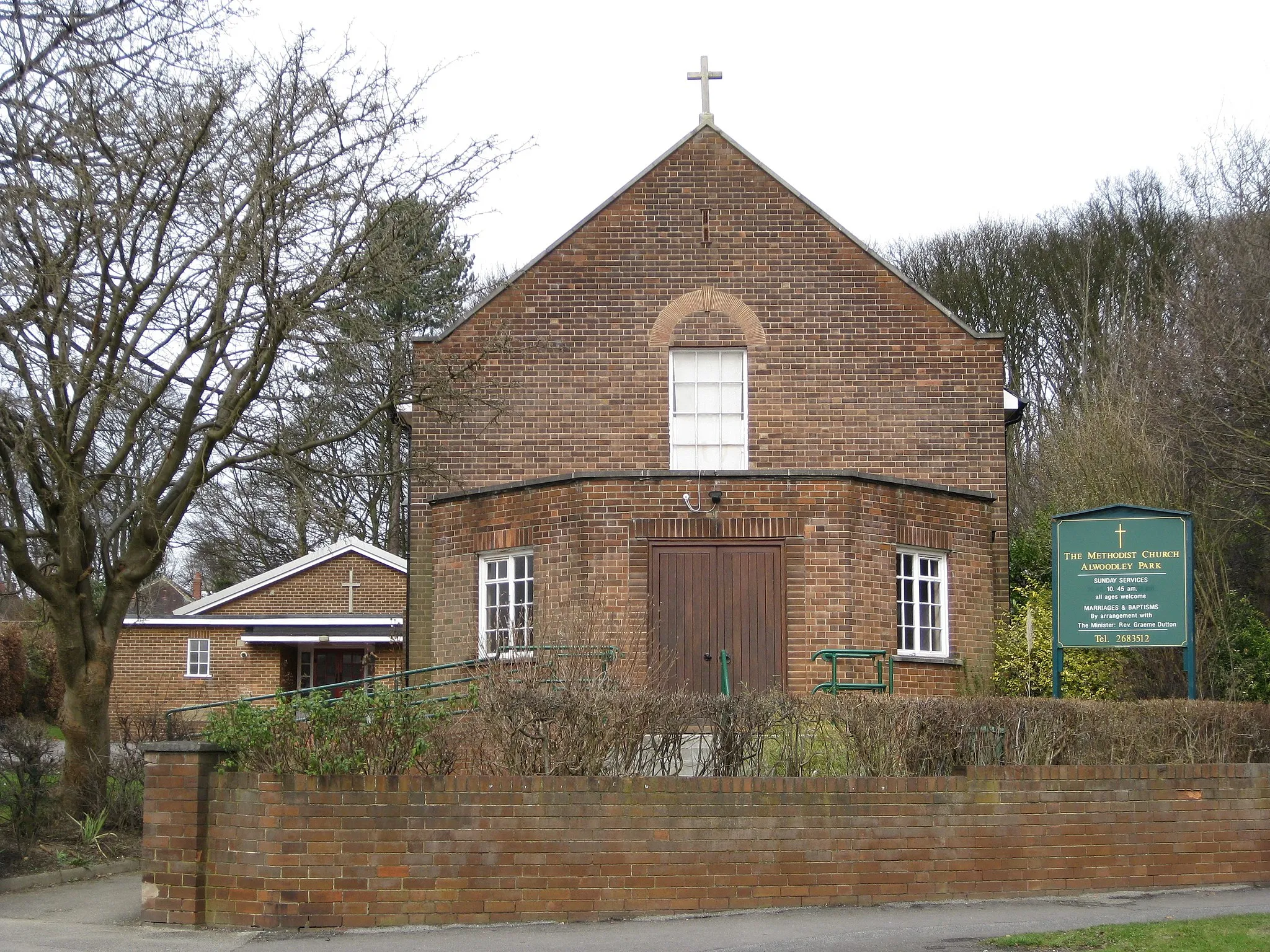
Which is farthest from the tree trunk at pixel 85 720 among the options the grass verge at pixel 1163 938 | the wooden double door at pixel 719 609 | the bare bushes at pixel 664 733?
the grass verge at pixel 1163 938

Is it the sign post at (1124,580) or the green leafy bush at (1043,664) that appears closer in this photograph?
the sign post at (1124,580)

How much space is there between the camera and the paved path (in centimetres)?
929

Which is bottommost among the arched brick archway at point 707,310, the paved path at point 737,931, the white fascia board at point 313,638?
the paved path at point 737,931

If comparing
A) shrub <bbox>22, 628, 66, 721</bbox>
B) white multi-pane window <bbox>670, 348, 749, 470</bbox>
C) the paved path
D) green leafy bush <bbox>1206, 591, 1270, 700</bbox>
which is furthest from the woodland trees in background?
shrub <bbox>22, 628, 66, 721</bbox>

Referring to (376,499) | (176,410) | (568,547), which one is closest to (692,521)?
(568,547)

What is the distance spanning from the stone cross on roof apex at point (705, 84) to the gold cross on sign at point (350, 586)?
19822 mm

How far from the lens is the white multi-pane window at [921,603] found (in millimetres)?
18125

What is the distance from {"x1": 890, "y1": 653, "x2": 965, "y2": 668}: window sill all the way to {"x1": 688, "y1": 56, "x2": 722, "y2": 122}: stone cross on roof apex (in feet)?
27.3

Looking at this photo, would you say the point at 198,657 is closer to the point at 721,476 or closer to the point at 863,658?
the point at 721,476

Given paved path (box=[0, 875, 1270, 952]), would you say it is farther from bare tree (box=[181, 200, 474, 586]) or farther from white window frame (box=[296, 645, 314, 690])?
white window frame (box=[296, 645, 314, 690])

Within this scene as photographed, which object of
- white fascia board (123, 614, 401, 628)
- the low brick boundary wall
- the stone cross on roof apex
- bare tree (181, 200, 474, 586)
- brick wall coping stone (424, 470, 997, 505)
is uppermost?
the stone cross on roof apex

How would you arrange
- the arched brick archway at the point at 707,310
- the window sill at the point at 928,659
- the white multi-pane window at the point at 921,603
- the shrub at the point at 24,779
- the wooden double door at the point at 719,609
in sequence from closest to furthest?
1. the shrub at the point at 24,779
2. the wooden double door at the point at 719,609
3. the window sill at the point at 928,659
4. the white multi-pane window at the point at 921,603
5. the arched brick archway at the point at 707,310

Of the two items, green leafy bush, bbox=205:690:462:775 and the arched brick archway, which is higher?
the arched brick archway

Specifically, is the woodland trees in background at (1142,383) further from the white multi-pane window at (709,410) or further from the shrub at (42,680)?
the shrub at (42,680)
